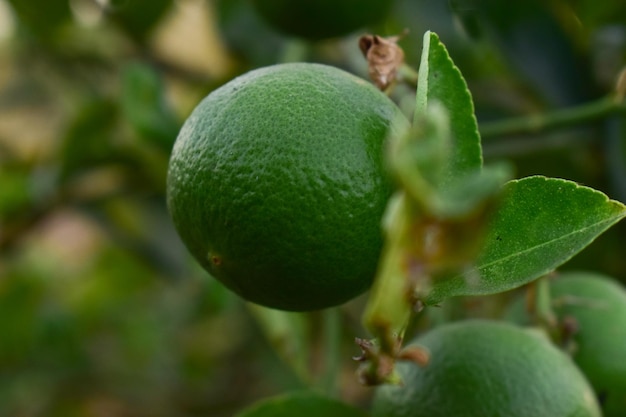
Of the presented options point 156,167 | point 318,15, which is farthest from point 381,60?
point 156,167

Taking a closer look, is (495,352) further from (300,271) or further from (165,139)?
(165,139)

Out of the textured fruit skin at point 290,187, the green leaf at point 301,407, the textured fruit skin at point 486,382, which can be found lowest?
the green leaf at point 301,407

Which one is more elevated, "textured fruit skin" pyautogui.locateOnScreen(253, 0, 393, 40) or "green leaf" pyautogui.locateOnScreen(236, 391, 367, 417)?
"textured fruit skin" pyautogui.locateOnScreen(253, 0, 393, 40)

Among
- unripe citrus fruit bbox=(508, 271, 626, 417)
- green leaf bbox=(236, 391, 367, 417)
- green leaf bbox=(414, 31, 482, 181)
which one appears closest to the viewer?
green leaf bbox=(414, 31, 482, 181)

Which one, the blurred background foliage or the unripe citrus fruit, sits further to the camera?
the blurred background foliage

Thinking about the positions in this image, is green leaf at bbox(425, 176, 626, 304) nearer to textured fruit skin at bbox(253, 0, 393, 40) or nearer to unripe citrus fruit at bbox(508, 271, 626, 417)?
unripe citrus fruit at bbox(508, 271, 626, 417)

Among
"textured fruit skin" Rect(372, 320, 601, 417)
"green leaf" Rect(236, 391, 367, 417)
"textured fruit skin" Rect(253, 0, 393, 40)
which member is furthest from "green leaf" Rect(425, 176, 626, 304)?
"textured fruit skin" Rect(253, 0, 393, 40)

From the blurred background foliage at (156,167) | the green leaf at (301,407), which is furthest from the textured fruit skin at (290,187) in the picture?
the blurred background foliage at (156,167)

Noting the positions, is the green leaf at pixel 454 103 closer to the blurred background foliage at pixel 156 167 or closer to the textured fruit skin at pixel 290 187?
the textured fruit skin at pixel 290 187
